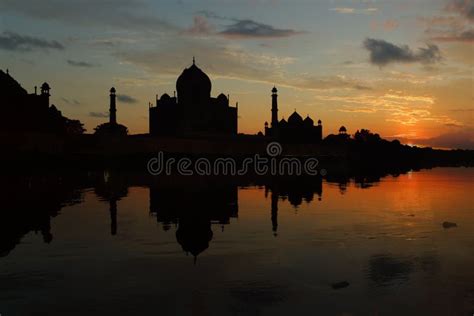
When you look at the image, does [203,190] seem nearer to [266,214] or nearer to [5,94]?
[266,214]

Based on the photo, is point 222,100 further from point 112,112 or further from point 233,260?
point 233,260

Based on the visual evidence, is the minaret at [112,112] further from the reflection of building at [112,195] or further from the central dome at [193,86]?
the reflection of building at [112,195]

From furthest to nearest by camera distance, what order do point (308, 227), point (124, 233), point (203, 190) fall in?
point (203, 190)
point (308, 227)
point (124, 233)

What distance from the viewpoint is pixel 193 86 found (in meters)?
60.2

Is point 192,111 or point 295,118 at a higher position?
point 295,118

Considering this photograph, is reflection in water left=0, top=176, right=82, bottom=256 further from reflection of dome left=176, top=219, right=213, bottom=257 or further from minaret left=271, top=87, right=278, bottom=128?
minaret left=271, top=87, right=278, bottom=128

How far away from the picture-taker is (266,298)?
753 cm

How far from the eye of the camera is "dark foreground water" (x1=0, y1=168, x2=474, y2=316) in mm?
7297

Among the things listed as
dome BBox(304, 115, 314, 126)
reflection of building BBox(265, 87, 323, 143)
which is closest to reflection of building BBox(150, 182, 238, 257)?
reflection of building BBox(265, 87, 323, 143)

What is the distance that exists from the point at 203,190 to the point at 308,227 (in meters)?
11.4

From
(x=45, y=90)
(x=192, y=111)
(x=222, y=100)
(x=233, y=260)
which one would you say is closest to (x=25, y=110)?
(x=45, y=90)

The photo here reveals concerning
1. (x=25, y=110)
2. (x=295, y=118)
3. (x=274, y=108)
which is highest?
(x=274, y=108)

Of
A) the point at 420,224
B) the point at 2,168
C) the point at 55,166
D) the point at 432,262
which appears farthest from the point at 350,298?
the point at 55,166

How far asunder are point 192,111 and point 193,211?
4404 centimetres
